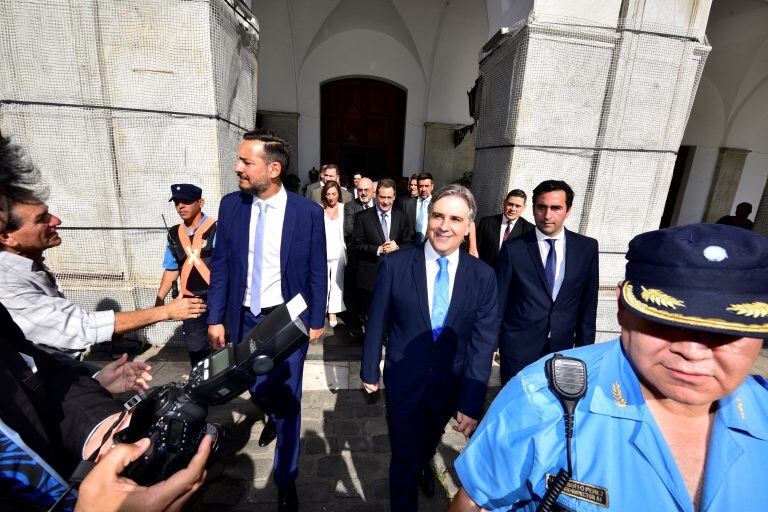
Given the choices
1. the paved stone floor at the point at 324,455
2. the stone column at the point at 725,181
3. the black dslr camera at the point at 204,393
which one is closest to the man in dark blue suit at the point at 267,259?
the paved stone floor at the point at 324,455

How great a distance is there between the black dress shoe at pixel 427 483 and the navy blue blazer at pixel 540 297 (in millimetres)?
1037

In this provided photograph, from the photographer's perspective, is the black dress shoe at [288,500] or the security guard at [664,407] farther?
the black dress shoe at [288,500]

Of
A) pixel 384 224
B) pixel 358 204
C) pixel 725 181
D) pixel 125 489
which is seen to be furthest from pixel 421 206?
pixel 725 181

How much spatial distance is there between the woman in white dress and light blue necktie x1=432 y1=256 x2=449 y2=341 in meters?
2.66

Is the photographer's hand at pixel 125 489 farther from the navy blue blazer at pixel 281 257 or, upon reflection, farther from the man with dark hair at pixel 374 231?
the man with dark hair at pixel 374 231

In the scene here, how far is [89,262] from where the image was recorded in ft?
12.2

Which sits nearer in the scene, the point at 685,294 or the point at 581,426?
the point at 685,294

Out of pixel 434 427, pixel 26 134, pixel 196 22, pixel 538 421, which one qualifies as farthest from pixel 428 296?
pixel 26 134

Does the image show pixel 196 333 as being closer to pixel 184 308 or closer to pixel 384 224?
pixel 184 308

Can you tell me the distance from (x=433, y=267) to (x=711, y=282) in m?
1.31

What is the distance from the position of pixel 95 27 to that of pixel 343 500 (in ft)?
15.3

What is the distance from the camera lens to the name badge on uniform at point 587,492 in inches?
33.7

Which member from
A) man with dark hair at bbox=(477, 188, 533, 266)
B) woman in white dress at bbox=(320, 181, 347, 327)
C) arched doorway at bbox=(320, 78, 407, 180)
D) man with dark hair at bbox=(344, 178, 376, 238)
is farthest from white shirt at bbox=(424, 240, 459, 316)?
arched doorway at bbox=(320, 78, 407, 180)

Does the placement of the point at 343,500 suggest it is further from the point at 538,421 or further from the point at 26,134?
the point at 26,134
